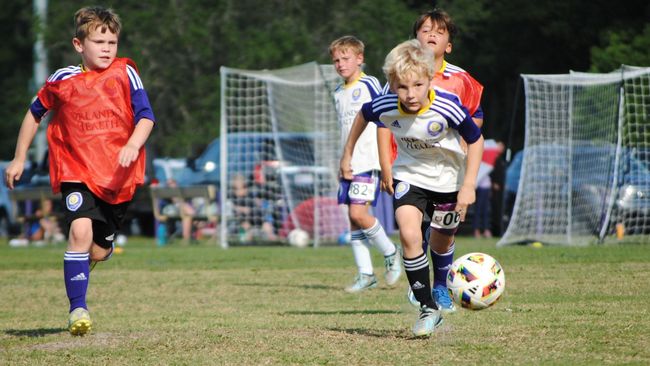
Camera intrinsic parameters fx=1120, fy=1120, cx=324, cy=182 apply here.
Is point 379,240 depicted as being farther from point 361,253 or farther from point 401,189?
point 401,189

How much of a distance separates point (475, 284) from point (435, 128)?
3.28ft

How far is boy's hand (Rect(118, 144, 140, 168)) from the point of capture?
261 inches

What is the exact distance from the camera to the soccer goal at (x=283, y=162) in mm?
18906

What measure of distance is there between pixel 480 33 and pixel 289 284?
24.2 metres

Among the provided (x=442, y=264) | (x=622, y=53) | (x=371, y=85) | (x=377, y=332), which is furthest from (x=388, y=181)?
(x=622, y=53)

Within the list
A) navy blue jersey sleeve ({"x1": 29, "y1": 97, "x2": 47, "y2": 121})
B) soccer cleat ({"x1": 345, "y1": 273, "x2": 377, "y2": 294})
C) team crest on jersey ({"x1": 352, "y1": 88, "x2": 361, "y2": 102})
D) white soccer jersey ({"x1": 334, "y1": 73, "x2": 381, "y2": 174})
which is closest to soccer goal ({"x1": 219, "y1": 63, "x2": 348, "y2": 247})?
white soccer jersey ({"x1": 334, "y1": 73, "x2": 381, "y2": 174})

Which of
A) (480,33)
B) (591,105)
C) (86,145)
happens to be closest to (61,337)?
(86,145)

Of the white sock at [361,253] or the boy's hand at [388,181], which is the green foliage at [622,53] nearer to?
the white sock at [361,253]

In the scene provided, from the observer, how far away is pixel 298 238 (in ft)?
61.9

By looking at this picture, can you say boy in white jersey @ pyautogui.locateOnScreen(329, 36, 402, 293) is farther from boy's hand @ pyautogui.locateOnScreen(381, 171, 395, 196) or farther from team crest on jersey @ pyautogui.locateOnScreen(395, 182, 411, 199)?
team crest on jersey @ pyautogui.locateOnScreen(395, 182, 411, 199)

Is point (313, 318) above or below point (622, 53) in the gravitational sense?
below

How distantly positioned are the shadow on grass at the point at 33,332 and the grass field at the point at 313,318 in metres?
0.02

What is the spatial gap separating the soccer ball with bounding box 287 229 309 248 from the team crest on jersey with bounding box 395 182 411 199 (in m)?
12.0

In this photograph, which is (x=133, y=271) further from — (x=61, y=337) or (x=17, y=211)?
(x=17, y=211)
